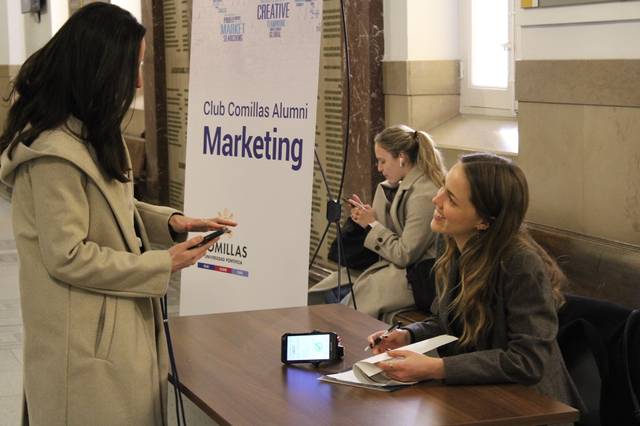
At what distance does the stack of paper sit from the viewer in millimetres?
2438

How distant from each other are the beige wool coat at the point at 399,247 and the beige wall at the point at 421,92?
0.95m

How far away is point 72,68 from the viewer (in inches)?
91.4

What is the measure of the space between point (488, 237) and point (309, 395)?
1.98 feet

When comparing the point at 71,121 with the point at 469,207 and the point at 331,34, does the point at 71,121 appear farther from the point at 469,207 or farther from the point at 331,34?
the point at 331,34

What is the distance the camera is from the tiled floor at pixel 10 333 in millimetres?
4596

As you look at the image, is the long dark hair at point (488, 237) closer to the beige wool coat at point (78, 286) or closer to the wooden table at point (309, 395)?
the wooden table at point (309, 395)

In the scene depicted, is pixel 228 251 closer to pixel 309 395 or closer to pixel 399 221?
pixel 399 221

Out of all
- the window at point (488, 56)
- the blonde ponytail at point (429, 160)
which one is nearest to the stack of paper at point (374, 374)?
the blonde ponytail at point (429, 160)

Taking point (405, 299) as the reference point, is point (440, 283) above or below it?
above

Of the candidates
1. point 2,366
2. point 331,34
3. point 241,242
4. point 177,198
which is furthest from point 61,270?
point 177,198

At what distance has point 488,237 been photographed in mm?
2502

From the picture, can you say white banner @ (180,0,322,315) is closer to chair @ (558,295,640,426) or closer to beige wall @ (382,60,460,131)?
beige wall @ (382,60,460,131)

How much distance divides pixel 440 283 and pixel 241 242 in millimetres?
1925

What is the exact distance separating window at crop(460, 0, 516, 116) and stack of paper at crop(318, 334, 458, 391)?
9.83 ft
